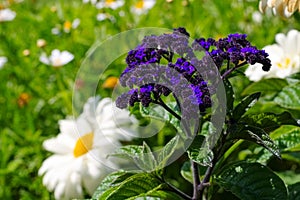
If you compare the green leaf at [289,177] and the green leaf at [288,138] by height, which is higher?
the green leaf at [289,177]

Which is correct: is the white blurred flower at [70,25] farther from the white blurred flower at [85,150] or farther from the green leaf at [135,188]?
the green leaf at [135,188]

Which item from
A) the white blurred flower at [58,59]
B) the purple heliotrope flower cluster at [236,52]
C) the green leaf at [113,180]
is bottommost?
the green leaf at [113,180]

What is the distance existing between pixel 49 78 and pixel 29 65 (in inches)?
4.3

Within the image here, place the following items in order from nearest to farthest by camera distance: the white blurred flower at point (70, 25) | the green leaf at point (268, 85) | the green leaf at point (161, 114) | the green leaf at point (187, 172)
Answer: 1. the green leaf at point (161, 114)
2. the green leaf at point (187, 172)
3. the green leaf at point (268, 85)
4. the white blurred flower at point (70, 25)

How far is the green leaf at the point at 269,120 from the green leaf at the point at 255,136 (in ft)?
0.21

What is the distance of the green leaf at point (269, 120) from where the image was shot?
3.79 ft

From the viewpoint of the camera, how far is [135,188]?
46.2 inches

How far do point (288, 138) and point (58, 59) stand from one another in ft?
3.68

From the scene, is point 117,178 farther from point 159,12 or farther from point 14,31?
point 14,31

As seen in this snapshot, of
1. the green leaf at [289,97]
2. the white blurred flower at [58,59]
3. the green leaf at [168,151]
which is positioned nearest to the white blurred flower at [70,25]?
the white blurred flower at [58,59]

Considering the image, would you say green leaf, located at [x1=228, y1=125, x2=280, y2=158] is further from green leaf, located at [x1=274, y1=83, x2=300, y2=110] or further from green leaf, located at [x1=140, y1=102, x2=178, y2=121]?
green leaf, located at [x1=274, y1=83, x2=300, y2=110]

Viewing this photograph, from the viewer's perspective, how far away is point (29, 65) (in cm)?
247

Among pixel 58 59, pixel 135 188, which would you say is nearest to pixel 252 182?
pixel 135 188

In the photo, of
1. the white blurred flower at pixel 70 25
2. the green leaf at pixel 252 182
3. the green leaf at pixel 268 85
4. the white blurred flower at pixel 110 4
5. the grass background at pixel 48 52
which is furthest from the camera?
the white blurred flower at pixel 70 25
